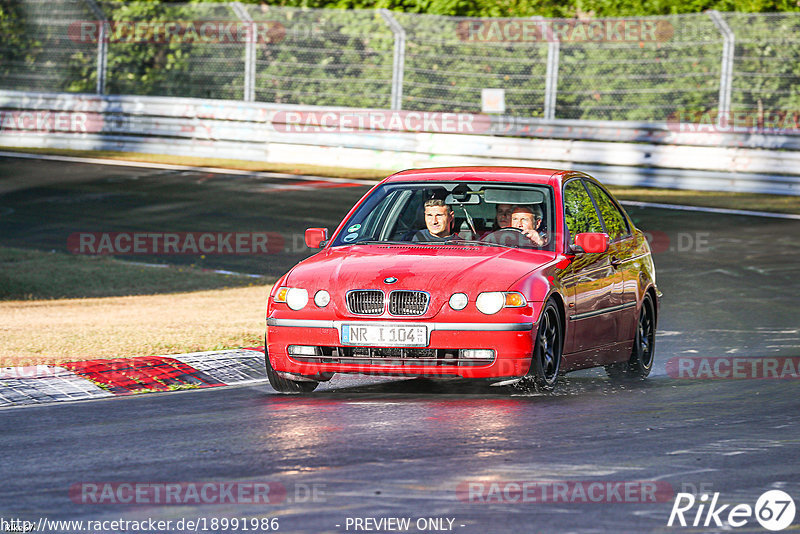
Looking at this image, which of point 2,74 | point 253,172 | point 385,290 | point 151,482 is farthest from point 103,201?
point 151,482

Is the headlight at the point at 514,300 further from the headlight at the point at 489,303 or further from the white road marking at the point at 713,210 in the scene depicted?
the white road marking at the point at 713,210

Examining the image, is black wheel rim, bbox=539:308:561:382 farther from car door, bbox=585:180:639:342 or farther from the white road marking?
the white road marking

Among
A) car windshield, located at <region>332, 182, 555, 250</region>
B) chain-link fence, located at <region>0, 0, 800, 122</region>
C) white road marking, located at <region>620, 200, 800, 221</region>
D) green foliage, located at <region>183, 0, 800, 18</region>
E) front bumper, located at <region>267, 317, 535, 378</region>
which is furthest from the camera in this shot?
green foliage, located at <region>183, 0, 800, 18</region>

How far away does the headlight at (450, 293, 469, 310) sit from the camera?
8.80 m

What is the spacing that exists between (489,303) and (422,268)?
0.50 metres

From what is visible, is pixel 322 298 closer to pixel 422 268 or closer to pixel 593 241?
pixel 422 268

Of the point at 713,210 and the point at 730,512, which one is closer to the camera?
the point at 730,512

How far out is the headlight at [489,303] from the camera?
883 centimetres

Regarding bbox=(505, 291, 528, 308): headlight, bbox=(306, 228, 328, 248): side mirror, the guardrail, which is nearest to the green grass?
bbox=(306, 228, 328, 248): side mirror

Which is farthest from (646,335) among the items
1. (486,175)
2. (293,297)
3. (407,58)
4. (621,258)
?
(407,58)

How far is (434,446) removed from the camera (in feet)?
24.4

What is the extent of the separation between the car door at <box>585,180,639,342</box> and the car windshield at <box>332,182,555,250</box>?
2.40 feet

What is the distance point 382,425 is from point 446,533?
7.88 feet

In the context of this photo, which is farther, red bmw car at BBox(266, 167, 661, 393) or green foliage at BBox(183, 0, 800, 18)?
green foliage at BBox(183, 0, 800, 18)
